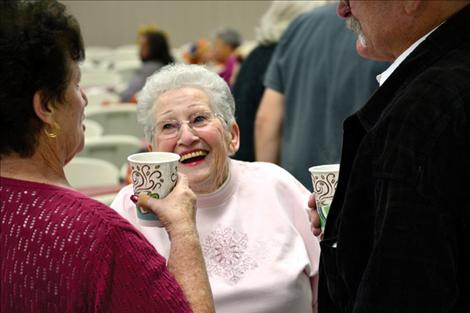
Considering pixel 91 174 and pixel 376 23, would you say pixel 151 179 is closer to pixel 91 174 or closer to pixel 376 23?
pixel 376 23

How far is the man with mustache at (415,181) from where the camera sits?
1151mm

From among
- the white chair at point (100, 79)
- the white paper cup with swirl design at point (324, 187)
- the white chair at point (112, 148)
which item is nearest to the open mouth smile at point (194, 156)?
the white paper cup with swirl design at point (324, 187)

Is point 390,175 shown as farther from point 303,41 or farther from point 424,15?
point 303,41

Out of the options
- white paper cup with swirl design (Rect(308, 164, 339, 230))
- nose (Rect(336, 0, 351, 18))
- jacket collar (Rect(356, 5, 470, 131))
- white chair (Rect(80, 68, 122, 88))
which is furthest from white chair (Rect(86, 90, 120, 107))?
jacket collar (Rect(356, 5, 470, 131))

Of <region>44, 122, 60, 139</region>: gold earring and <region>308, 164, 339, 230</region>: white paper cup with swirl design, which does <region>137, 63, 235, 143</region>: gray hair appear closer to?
<region>308, 164, 339, 230</region>: white paper cup with swirl design

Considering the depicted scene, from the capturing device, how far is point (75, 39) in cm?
152

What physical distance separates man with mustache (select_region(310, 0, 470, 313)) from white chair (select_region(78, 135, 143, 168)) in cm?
345

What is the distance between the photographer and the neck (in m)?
1.50

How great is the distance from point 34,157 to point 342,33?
178cm

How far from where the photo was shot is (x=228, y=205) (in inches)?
88.4

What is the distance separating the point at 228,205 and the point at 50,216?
2.83ft

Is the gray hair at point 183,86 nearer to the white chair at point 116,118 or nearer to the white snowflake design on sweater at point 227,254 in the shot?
the white snowflake design on sweater at point 227,254

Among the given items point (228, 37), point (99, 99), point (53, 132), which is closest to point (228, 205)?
point (53, 132)

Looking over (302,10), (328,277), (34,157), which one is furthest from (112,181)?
(328,277)
